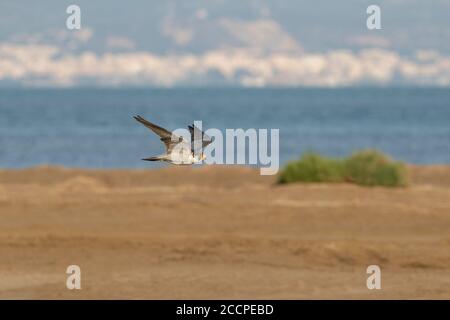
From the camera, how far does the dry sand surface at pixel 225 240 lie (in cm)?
2009

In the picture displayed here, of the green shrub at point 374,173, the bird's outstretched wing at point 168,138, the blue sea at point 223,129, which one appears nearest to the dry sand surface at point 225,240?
the green shrub at point 374,173

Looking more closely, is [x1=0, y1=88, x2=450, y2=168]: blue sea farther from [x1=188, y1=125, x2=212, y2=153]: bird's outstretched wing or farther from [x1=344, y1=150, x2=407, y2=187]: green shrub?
[x1=188, y1=125, x2=212, y2=153]: bird's outstretched wing

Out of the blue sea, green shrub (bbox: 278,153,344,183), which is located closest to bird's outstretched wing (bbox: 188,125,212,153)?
green shrub (bbox: 278,153,344,183)

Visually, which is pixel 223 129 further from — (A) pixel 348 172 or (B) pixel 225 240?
(B) pixel 225 240

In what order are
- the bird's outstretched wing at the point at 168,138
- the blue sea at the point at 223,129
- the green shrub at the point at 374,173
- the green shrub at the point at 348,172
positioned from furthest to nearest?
the blue sea at the point at 223,129, the green shrub at the point at 374,173, the green shrub at the point at 348,172, the bird's outstretched wing at the point at 168,138

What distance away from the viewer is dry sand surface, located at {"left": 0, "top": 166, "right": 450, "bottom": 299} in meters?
20.1

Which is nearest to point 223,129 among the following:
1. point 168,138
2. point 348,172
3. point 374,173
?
point 348,172

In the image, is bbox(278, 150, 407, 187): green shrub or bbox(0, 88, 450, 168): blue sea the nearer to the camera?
bbox(278, 150, 407, 187): green shrub

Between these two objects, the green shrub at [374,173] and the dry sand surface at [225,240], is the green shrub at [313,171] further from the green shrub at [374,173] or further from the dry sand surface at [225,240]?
the dry sand surface at [225,240]

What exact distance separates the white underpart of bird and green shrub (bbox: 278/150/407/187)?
17.9m

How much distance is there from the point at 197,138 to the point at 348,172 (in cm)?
1863

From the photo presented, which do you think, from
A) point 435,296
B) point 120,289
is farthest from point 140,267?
point 435,296
